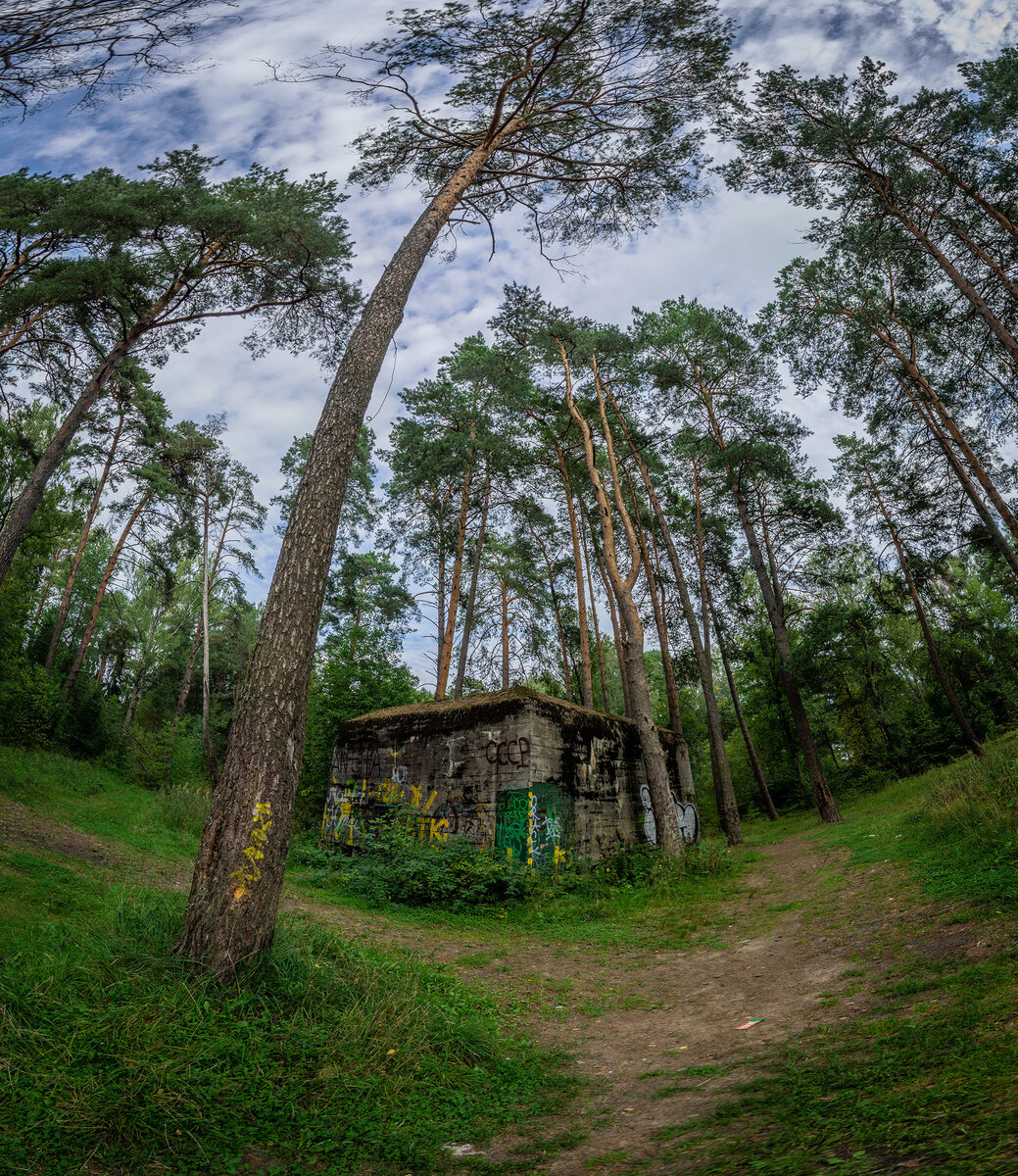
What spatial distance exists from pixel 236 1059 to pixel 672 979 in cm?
410

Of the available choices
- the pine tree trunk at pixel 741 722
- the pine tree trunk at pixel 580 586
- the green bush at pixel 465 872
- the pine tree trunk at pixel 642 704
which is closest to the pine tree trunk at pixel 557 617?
the pine tree trunk at pixel 580 586

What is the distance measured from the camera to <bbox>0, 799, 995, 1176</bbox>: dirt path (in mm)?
2854

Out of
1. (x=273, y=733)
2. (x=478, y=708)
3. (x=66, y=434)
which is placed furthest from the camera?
(x=478, y=708)

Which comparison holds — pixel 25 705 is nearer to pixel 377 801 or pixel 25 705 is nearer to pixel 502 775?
pixel 377 801

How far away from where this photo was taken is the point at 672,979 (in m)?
5.42

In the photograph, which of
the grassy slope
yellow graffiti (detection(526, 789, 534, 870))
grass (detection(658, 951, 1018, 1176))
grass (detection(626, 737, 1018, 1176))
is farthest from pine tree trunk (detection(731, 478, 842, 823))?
grass (detection(658, 951, 1018, 1176))

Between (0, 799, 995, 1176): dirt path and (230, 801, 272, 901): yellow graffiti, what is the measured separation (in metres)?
2.01

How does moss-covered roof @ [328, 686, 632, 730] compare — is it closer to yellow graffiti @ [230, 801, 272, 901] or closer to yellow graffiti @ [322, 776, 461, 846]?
yellow graffiti @ [322, 776, 461, 846]

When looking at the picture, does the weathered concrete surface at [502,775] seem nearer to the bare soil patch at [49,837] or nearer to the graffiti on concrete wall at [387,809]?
the graffiti on concrete wall at [387,809]

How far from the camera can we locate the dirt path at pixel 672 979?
112 inches

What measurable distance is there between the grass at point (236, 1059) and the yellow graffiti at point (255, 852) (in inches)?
18.3

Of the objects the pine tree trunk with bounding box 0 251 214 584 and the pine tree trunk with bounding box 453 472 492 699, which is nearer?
the pine tree trunk with bounding box 0 251 214 584

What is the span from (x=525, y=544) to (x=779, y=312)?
989 centimetres

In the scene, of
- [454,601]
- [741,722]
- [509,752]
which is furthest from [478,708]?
[741,722]
